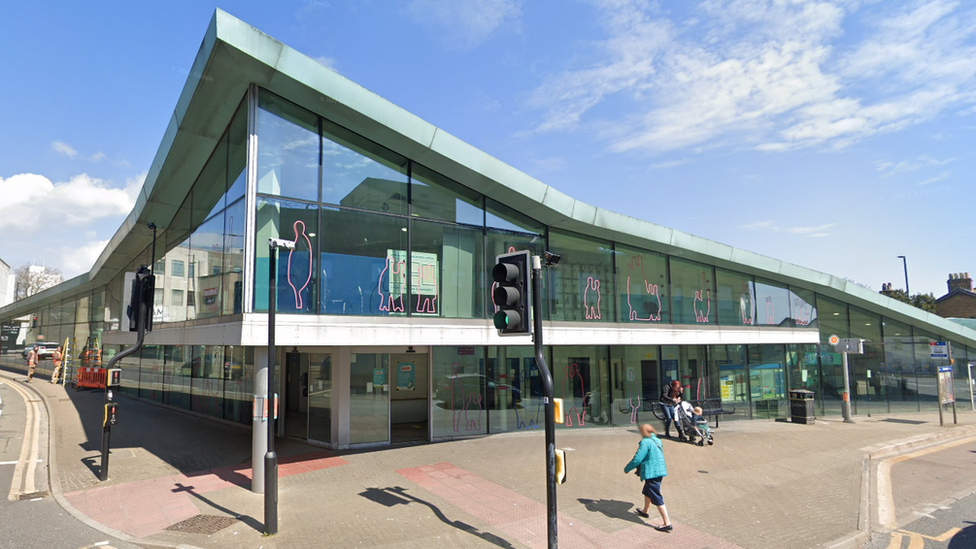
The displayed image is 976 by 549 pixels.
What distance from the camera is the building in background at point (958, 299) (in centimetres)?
4872

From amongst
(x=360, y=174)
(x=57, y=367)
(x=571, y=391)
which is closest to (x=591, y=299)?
(x=571, y=391)

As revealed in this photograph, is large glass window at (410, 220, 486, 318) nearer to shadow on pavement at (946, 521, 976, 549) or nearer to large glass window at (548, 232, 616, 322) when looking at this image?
large glass window at (548, 232, 616, 322)

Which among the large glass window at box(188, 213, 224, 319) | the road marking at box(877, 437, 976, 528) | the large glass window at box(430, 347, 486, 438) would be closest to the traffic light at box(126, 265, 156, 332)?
the large glass window at box(188, 213, 224, 319)

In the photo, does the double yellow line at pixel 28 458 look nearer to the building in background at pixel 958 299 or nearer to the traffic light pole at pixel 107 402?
the traffic light pole at pixel 107 402

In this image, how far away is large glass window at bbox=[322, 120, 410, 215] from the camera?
10945 mm

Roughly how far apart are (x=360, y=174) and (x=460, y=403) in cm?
Result: 626

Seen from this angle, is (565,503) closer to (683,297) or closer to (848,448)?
(848,448)

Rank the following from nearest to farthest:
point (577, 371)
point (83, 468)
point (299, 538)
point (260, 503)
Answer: point (299, 538) < point (260, 503) < point (83, 468) < point (577, 371)

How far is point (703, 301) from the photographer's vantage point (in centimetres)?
1794

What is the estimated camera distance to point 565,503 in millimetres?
8539

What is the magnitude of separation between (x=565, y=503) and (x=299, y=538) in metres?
4.12

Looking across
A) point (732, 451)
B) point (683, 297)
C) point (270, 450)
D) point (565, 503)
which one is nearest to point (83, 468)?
point (270, 450)

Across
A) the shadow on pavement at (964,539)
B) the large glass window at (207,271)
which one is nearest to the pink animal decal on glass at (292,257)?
the large glass window at (207,271)

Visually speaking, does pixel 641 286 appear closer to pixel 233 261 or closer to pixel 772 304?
pixel 772 304
